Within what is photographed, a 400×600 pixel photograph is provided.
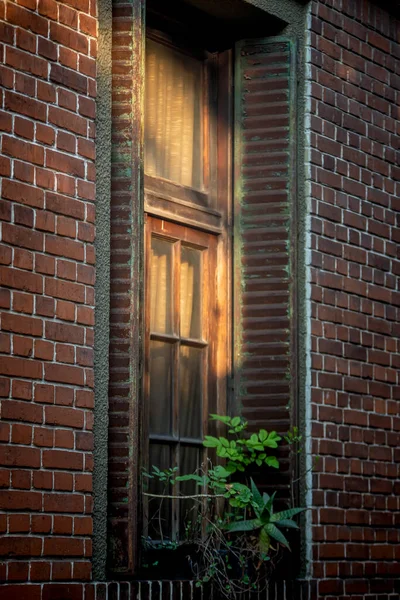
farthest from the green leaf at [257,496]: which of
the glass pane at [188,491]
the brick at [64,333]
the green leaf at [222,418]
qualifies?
the brick at [64,333]

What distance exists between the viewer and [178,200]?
609 centimetres

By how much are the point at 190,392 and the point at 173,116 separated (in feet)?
4.85

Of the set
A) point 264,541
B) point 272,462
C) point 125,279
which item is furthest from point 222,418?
point 125,279

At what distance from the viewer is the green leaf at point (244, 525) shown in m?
5.68

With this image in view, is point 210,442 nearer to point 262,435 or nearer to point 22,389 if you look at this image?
point 262,435

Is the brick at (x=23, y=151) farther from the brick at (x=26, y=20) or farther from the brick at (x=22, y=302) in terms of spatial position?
the brick at (x=26, y=20)

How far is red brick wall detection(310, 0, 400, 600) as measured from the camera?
629 cm

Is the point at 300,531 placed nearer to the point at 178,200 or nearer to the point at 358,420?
the point at 358,420

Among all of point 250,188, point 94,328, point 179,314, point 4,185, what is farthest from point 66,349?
point 250,188

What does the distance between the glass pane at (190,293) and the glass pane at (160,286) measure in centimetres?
11

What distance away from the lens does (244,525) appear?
5.70m

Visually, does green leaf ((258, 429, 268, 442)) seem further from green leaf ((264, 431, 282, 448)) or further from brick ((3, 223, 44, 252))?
brick ((3, 223, 44, 252))

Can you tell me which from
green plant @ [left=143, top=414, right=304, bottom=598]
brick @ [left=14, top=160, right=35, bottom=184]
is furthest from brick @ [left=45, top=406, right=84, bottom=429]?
brick @ [left=14, top=160, right=35, bottom=184]

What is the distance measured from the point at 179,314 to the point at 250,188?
33.5 inches
